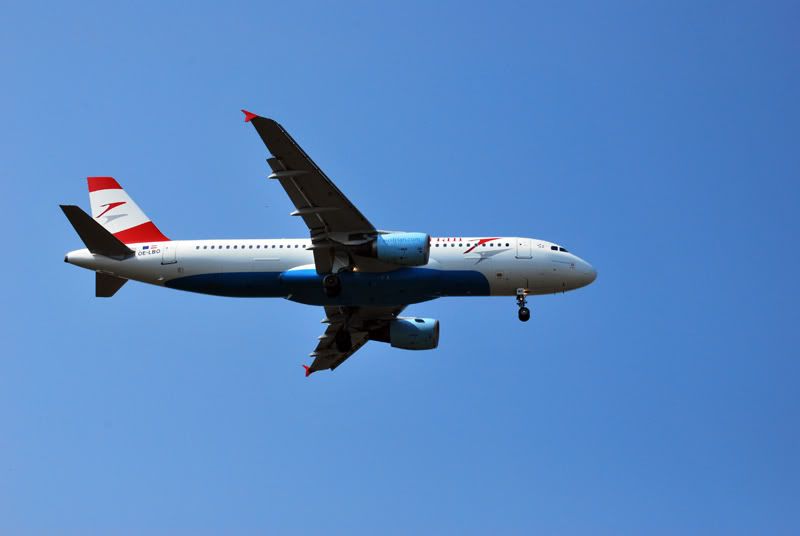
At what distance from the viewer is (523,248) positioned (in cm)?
5766

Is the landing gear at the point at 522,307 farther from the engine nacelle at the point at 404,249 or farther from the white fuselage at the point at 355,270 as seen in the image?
the engine nacelle at the point at 404,249

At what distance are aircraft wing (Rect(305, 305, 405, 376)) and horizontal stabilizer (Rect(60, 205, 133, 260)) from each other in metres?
11.7

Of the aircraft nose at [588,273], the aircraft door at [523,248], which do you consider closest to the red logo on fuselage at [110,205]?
the aircraft door at [523,248]

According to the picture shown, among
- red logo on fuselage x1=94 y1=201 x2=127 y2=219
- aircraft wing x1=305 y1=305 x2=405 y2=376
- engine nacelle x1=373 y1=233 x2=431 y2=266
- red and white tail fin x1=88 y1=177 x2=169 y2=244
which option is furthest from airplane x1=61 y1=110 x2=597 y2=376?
aircraft wing x1=305 y1=305 x2=405 y2=376

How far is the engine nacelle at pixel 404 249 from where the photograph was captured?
181 ft

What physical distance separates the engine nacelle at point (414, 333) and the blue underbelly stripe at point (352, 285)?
218 inches

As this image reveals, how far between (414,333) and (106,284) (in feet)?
52.8

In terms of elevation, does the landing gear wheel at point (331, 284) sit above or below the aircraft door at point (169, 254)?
below

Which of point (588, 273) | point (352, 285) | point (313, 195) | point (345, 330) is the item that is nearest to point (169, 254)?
point (313, 195)

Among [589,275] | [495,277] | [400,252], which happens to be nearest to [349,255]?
[400,252]

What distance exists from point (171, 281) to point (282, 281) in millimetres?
5602

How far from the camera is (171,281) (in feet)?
191

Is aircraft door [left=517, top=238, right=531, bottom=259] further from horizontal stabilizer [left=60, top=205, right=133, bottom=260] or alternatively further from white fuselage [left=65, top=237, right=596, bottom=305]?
horizontal stabilizer [left=60, top=205, right=133, bottom=260]

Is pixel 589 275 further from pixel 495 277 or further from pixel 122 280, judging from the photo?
pixel 122 280
